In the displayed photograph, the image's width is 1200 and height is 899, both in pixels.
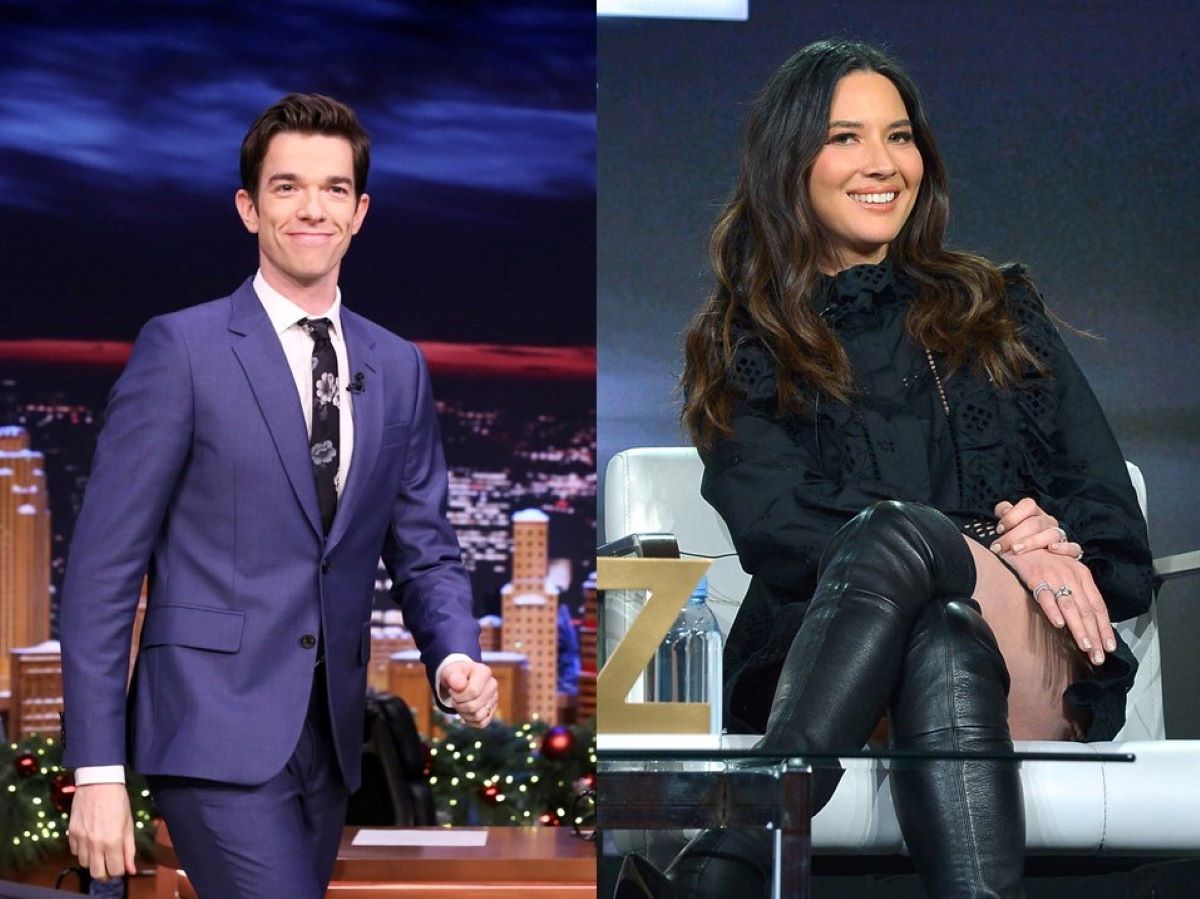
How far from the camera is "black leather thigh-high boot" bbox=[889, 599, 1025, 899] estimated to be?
4.80ft

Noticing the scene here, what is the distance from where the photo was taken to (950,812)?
4.80ft

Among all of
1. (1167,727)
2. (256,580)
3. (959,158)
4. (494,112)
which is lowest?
(1167,727)

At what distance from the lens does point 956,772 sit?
1.45 m

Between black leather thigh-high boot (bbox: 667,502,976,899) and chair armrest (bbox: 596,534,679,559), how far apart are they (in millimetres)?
328

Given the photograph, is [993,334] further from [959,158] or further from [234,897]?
[234,897]

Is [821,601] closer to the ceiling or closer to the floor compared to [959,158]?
closer to the floor

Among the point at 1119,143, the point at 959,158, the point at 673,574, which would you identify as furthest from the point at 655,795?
the point at 1119,143

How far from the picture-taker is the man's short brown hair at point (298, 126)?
2098mm

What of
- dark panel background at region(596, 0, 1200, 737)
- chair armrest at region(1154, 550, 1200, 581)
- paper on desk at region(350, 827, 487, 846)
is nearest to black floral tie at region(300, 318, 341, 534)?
dark panel background at region(596, 0, 1200, 737)

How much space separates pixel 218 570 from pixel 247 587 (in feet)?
0.12

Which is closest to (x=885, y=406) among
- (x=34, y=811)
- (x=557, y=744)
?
(x=557, y=744)

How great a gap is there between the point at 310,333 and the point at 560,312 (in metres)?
2.37

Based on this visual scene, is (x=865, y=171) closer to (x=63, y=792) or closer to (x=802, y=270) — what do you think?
(x=802, y=270)

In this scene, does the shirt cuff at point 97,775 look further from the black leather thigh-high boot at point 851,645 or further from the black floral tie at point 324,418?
the black leather thigh-high boot at point 851,645
